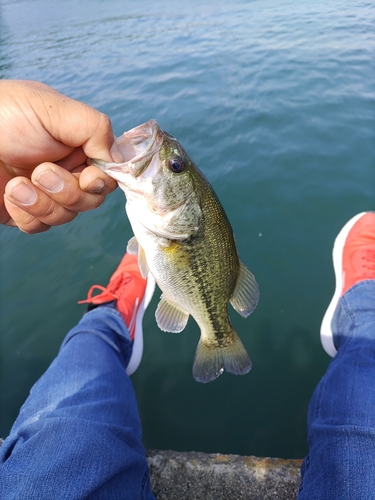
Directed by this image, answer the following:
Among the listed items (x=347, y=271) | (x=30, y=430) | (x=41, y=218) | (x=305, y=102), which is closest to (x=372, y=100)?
(x=305, y=102)

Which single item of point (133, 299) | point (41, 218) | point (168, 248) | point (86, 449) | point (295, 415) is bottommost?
point (295, 415)

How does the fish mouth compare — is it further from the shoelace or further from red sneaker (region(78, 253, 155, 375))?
the shoelace

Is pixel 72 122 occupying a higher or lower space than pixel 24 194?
higher

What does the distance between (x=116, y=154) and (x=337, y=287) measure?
313 centimetres

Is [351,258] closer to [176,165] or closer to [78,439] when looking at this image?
[176,165]

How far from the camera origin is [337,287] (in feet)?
12.6

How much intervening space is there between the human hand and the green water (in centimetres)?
251

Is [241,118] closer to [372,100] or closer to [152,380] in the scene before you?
[372,100]

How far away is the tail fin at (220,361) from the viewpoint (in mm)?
2391

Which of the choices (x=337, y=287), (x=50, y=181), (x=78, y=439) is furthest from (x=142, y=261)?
(x=337, y=287)

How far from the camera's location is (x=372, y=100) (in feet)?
23.2

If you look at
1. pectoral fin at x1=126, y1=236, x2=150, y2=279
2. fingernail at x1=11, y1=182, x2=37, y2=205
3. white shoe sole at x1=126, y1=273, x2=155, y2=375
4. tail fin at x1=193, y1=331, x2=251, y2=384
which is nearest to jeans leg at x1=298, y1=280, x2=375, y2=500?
tail fin at x1=193, y1=331, x2=251, y2=384

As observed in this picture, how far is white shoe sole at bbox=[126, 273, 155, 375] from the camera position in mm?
3500

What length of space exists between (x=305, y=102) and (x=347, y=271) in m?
5.05
